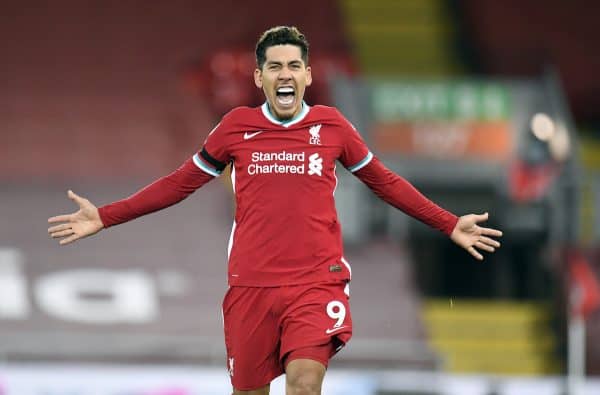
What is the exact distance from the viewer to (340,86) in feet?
42.0

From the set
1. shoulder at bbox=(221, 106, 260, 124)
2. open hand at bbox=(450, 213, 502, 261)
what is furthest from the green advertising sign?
shoulder at bbox=(221, 106, 260, 124)

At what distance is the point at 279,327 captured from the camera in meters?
5.13

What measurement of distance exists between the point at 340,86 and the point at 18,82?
4702 millimetres

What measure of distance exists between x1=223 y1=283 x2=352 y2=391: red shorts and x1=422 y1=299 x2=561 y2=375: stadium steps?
23.7 feet

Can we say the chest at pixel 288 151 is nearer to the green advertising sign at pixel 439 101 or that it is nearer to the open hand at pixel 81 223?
the open hand at pixel 81 223

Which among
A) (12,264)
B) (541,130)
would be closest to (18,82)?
(12,264)

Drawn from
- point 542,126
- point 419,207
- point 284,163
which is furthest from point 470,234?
point 542,126

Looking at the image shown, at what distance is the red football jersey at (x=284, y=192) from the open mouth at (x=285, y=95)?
11cm

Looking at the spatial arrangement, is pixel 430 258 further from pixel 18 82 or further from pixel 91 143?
pixel 18 82

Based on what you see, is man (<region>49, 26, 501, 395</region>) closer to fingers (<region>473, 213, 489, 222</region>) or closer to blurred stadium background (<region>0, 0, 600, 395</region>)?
fingers (<region>473, 213, 489, 222</region>)

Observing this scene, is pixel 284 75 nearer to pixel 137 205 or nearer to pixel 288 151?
pixel 288 151

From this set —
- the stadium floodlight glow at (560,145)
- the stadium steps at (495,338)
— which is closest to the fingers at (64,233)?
the stadium steps at (495,338)

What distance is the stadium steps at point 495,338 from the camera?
1255 cm

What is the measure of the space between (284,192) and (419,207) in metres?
0.56
